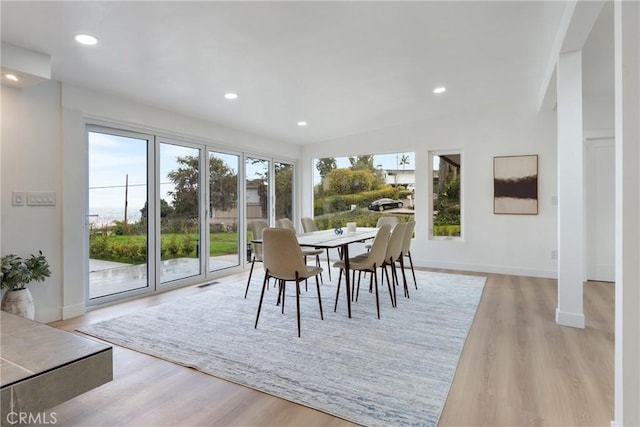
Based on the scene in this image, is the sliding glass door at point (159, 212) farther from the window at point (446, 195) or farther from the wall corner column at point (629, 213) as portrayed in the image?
the wall corner column at point (629, 213)

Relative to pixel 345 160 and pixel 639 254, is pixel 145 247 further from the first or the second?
pixel 639 254

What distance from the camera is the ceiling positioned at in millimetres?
2408

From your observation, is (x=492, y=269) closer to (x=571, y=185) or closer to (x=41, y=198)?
(x=571, y=185)

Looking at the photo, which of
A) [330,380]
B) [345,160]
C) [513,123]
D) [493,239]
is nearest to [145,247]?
[330,380]

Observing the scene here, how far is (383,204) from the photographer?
250 inches

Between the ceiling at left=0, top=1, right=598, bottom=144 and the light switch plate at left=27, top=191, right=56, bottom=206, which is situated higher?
the ceiling at left=0, top=1, right=598, bottom=144

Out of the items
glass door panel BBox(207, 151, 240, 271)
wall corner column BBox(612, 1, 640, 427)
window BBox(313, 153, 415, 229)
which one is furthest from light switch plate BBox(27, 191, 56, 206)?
window BBox(313, 153, 415, 229)

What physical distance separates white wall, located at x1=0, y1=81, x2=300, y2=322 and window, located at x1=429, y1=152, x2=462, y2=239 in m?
4.75

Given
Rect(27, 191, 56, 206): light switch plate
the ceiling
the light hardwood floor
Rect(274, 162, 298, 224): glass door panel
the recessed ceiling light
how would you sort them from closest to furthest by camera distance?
the light hardwood floor
the ceiling
the recessed ceiling light
Rect(27, 191, 56, 206): light switch plate
Rect(274, 162, 298, 224): glass door panel

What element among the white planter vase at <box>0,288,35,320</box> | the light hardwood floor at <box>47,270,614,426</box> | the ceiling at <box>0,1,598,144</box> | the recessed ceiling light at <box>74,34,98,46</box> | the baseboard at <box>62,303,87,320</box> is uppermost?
the ceiling at <box>0,1,598,144</box>

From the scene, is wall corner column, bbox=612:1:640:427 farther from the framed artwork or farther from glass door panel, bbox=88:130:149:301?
glass door panel, bbox=88:130:149:301

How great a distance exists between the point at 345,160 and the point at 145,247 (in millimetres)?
3908

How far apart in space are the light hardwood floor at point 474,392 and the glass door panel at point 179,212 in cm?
198

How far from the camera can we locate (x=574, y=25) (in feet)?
8.24
